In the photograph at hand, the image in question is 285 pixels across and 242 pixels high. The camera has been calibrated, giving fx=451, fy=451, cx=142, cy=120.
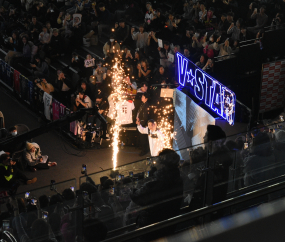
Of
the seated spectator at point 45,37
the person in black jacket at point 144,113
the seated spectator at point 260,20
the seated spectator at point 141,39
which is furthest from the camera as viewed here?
the seated spectator at point 45,37

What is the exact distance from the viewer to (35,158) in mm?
10023

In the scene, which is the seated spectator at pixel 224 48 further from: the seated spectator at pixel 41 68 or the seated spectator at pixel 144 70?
the seated spectator at pixel 41 68

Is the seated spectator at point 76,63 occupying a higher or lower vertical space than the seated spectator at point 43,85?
higher

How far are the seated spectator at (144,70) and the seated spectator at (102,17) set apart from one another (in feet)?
13.0

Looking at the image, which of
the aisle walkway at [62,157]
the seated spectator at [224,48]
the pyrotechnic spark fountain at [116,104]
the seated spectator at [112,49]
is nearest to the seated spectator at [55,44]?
the seated spectator at [112,49]

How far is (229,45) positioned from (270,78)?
4.45 feet

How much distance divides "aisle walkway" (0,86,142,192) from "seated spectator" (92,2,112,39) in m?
4.75

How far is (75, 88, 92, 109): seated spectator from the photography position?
11.3 meters

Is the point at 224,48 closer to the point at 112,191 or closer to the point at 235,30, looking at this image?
the point at 235,30

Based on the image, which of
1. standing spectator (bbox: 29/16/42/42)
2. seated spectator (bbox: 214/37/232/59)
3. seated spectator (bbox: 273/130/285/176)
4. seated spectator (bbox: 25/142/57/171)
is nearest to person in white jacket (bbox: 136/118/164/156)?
seated spectator (bbox: 25/142/57/171)

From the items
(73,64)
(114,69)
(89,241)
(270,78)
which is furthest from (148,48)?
(89,241)

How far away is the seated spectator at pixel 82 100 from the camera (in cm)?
1130

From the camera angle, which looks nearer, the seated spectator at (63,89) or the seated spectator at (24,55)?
the seated spectator at (63,89)

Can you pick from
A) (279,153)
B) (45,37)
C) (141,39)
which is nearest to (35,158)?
(141,39)
